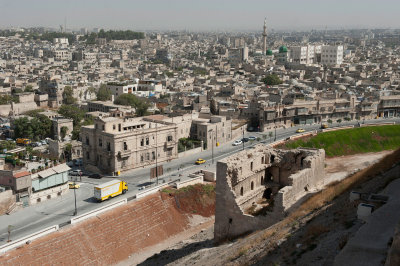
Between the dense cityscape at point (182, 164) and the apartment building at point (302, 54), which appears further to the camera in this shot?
the apartment building at point (302, 54)

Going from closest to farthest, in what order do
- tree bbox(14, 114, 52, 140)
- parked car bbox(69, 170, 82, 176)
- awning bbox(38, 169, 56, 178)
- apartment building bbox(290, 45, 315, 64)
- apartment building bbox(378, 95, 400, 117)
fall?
awning bbox(38, 169, 56, 178)
parked car bbox(69, 170, 82, 176)
tree bbox(14, 114, 52, 140)
apartment building bbox(378, 95, 400, 117)
apartment building bbox(290, 45, 315, 64)

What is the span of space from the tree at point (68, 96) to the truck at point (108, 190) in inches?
1910

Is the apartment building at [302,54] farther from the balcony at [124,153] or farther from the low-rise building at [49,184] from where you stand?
the low-rise building at [49,184]

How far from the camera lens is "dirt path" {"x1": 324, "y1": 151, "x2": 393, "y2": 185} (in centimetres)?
5256

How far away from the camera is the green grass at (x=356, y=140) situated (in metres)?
61.1

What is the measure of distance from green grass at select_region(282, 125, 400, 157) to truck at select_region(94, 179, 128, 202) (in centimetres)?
2654

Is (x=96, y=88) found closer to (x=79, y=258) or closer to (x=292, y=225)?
(x=79, y=258)

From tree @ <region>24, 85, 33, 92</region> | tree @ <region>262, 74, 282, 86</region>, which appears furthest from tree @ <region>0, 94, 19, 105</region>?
tree @ <region>262, 74, 282, 86</region>

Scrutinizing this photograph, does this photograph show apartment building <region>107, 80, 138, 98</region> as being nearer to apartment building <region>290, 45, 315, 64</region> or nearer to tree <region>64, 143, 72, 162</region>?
tree <region>64, 143, 72, 162</region>

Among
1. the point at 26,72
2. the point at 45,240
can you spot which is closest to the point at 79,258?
the point at 45,240

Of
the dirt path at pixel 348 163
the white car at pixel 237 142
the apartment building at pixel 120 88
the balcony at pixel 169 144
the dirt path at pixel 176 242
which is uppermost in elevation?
the apartment building at pixel 120 88

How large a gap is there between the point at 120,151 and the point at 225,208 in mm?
21529

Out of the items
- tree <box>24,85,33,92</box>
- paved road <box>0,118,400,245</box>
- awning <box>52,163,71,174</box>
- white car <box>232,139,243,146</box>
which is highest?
tree <box>24,85,33,92</box>

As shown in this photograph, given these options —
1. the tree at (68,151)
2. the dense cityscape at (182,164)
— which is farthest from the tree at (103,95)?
the tree at (68,151)
